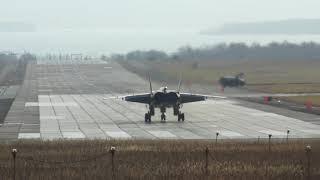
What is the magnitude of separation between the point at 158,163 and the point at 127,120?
3336 cm

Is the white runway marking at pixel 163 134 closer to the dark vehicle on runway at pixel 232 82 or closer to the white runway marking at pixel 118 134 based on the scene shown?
the white runway marking at pixel 118 134

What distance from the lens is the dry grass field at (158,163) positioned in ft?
70.2

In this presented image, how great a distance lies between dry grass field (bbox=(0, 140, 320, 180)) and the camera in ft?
70.2

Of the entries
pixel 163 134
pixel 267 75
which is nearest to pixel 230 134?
pixel 163 134

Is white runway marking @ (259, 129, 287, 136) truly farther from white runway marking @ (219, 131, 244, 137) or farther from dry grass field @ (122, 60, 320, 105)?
dry grass field @ (122, 60, 320, 105)

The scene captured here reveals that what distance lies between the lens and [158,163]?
80.8 ft

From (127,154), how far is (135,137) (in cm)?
1659

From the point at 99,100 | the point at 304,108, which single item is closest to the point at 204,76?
the point at 99,100

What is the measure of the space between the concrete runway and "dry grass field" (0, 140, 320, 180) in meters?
14.7

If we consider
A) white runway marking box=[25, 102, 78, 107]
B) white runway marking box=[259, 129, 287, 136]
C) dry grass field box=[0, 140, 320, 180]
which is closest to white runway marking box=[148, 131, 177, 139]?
white runway marking box=[259, 129, 287, 136]

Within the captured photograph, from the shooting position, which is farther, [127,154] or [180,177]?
[127,154]

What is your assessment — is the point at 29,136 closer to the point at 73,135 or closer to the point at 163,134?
the point at 73,135

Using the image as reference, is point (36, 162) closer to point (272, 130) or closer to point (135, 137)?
point (135, 137)

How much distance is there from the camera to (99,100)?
81250mm
